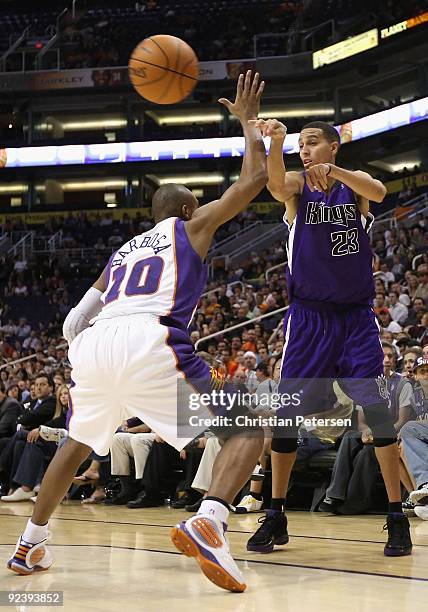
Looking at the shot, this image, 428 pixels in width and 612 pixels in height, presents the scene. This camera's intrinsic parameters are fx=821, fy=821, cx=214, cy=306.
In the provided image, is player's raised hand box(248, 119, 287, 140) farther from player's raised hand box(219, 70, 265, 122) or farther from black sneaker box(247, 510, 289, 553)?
black sneaker box(247, 510, 289, 553)

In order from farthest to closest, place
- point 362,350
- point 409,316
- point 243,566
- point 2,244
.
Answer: point 2,244 → point 409,316 → point 362,350 → point 243,566

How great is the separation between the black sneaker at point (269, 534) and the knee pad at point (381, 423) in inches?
25.4

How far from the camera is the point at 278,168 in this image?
4.10m

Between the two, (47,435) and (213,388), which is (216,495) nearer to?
(213,388)

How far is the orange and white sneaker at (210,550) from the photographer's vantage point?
9.35 ft

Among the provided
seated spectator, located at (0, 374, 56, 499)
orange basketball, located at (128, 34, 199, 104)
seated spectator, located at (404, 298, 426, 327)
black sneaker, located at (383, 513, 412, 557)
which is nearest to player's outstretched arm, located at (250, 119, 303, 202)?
orange basketball, located at (128, 34, 199, 104)

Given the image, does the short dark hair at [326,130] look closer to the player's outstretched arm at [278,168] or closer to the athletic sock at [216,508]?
the player's outstretched arm at [278,168]

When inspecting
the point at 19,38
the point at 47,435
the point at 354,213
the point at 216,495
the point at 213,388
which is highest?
the point at 19,38

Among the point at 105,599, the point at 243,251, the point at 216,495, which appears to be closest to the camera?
the point at 105,599

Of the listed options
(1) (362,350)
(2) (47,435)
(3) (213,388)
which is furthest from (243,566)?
(2) (47,435)

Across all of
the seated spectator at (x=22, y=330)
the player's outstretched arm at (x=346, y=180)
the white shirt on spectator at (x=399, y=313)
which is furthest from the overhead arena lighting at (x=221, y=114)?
the player's outstretched arm at (x=346, y=180)

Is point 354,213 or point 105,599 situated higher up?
point 354,213

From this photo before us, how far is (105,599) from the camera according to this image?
9.21ft

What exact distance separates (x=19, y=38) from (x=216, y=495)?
2793 centimetres
